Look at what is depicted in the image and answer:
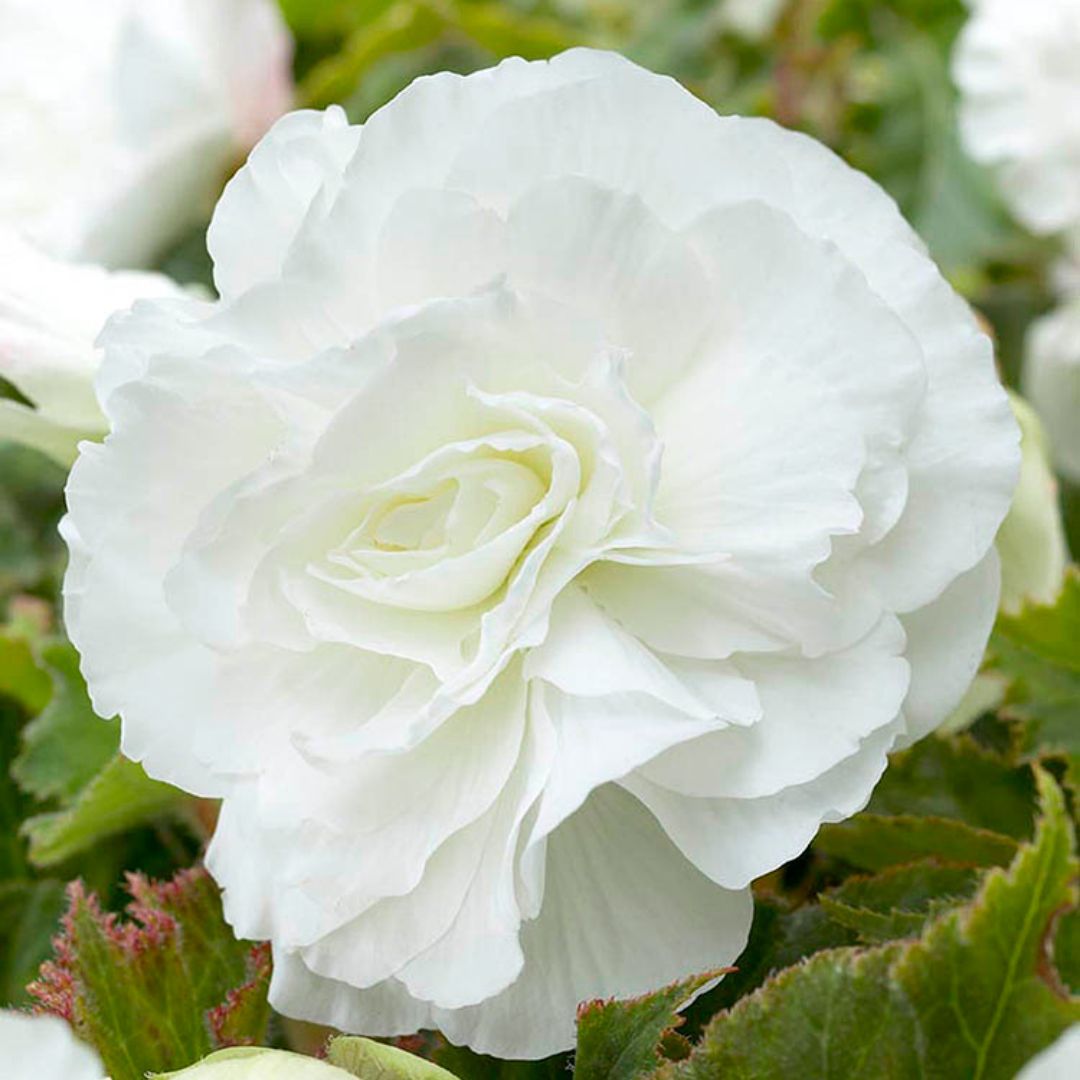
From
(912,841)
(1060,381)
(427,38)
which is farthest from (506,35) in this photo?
(912,841)

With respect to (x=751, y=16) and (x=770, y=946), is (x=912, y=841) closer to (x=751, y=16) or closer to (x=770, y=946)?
(x=770, y=946)

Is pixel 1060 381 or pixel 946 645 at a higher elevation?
pixel 946 645

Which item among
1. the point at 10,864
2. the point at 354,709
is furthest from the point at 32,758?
the point at 354,709

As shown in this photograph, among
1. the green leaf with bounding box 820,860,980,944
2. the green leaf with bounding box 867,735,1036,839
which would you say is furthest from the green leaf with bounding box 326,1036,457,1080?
the green leaf with bounding box 867,735,1036,839

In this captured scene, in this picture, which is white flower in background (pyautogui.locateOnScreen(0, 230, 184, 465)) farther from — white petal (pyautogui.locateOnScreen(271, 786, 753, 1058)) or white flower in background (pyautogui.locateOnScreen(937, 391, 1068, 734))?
white flower in background (pyautogui.locateOnScreen(937, 391, 1068, 734))

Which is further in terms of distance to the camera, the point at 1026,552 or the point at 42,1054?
the point at 1026,552

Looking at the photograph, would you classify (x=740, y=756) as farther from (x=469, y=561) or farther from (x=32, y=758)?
(x=32, y=758)

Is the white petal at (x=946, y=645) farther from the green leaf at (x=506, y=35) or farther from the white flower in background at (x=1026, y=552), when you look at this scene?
the green leaf at (x=506, y=35)

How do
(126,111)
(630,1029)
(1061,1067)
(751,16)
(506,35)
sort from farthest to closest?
1. (751,16)
2. (506,35)
3. (126,111)
4. (630,1029)
5. (1061,1067)
